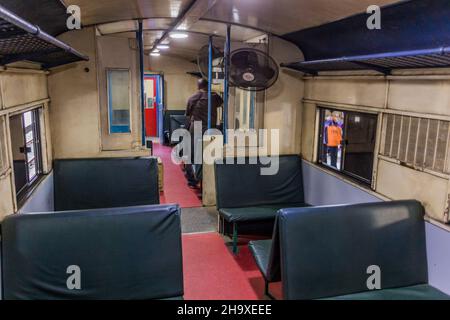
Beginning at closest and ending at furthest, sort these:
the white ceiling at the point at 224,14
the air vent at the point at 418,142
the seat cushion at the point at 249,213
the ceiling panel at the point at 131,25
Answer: the air vent at the point at 418,142 < the white ceiling at the point at 224,14 < the seat cushion at the point at 249,213 < the ceiling panel at the point at 131,25

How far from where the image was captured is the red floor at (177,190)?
582cm

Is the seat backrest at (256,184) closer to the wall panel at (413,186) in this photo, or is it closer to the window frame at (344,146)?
the window frame at (344,146)

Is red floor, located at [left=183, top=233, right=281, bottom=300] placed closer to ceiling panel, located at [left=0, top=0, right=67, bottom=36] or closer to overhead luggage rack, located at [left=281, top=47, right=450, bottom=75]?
overhead luggage rack, located at [left=281, top=47, right=450, bottom=75]

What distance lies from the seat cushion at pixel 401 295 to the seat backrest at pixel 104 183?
2.42 metres

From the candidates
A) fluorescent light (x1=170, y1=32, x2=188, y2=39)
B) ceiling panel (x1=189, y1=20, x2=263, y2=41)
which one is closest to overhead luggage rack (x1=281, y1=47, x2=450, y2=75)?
ceiling panel (x1=189, y1=20, x2=263, y2=41)

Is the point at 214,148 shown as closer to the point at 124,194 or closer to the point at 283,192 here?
the point at 283,192

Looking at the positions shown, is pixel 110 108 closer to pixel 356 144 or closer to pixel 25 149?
pixel 25 149

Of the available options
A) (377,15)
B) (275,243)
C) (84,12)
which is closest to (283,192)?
Answer: (275,243)

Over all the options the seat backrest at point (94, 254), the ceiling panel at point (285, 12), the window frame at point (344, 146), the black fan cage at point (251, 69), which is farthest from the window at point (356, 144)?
the seat backrest at point (94, 254)

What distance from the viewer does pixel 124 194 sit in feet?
13.6

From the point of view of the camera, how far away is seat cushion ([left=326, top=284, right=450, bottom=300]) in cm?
256

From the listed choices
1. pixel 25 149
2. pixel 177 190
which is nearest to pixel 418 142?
pixel 25 149

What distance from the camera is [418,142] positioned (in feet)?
9.61

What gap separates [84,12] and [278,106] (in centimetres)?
261
